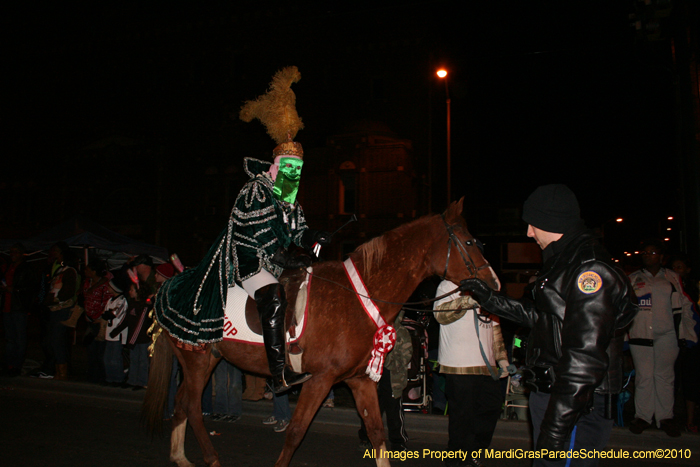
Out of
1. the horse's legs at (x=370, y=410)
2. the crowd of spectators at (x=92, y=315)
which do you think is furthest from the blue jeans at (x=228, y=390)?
the horse's legs at (x=370, y=410)

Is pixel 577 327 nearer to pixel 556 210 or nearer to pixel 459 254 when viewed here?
pixel 556 210

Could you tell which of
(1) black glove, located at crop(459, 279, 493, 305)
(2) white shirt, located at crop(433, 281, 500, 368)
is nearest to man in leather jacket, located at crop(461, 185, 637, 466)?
(1) black glove, located at crop(459, 279, 493, 305)

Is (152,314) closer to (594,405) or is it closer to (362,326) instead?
(362,326)

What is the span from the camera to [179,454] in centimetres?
491

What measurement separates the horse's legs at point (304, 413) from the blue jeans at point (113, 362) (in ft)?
19.0

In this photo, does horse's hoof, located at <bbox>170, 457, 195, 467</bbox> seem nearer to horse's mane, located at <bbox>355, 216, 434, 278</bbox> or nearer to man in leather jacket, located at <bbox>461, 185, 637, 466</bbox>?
horse's mane, located at <bbox>355, 216, 434, 278</bbox>

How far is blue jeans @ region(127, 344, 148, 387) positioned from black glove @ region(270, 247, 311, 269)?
4.98m

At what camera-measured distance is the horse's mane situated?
4.36 m

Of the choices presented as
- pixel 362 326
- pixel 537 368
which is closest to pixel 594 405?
pixel 537 368

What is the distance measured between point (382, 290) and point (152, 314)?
2863 millimetres

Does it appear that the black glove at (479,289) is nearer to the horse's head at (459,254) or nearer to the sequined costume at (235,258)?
the horse's head at (459,254)

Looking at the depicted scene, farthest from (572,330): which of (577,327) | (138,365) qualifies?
(138,365)

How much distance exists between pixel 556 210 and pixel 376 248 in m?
1.98

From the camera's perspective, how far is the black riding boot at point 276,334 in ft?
13.4
